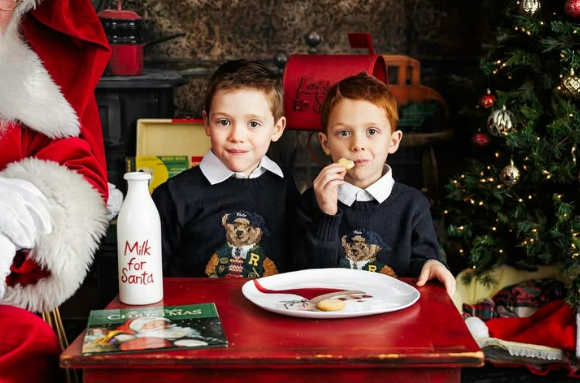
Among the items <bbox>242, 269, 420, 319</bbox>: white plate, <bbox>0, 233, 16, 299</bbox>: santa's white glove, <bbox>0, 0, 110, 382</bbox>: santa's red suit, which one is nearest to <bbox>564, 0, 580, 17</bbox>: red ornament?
<bbox>242, 269, 420, 319</bbox>: white plate

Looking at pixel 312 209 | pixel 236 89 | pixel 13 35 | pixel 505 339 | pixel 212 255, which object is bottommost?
pixel 505 339

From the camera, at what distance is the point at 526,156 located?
273cm

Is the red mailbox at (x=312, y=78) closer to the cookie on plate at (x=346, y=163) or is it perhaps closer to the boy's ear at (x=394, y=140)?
the boy's ear at (x=394, y=140)

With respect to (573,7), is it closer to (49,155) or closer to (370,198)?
(370,198)

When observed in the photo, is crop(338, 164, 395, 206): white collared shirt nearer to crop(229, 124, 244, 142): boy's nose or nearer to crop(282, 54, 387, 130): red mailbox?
crop(229, 124, 244, 142): boy's nose

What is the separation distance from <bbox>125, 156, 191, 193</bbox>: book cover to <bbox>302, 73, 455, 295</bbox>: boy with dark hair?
1251mm

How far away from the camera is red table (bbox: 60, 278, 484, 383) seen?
3.97 feet

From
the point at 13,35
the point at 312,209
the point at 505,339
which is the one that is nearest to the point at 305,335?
the point at 312,209

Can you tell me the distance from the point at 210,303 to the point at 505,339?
1.76 metres

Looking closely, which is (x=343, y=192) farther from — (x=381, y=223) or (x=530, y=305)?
(x=530, y=305)

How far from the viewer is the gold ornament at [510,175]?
2.68 meters

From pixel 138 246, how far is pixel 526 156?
1.74 m

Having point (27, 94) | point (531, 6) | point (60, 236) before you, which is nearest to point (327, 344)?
point (60, 236)

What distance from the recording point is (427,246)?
6.52 feet
